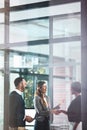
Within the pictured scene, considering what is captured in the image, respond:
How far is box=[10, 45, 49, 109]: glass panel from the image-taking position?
380 cm

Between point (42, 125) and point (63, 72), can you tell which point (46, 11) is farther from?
point (42, 125)

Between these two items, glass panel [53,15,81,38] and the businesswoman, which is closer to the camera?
glass panel [53,15,81,38]

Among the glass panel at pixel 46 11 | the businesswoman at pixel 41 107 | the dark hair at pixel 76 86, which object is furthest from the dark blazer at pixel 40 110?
the glass panel at pixel 46 11

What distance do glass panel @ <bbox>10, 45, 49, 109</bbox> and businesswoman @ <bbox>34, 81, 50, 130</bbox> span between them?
0.24ft

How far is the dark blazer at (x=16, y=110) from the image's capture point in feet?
12.8

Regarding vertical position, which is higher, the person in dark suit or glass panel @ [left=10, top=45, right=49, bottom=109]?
glass panel @ [left=10, top=45, right=49, bottom=109]

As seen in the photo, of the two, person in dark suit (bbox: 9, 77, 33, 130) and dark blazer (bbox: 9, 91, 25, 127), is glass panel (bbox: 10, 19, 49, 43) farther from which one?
dark blazer (bbox: 9, 91, 25, 127)

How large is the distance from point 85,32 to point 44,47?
0.71 metres

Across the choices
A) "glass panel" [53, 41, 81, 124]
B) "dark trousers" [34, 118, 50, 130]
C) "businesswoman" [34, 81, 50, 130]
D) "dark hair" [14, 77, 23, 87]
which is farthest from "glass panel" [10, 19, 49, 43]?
"dark trousers" [34, 118, 50, 130]

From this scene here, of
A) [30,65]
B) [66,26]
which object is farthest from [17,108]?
[66,26]

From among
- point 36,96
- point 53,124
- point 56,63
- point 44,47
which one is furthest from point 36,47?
point 53,124

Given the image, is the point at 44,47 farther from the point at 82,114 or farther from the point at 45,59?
the point at 82,114

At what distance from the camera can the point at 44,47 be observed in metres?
3.82

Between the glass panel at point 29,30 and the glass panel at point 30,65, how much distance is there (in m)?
0.14
